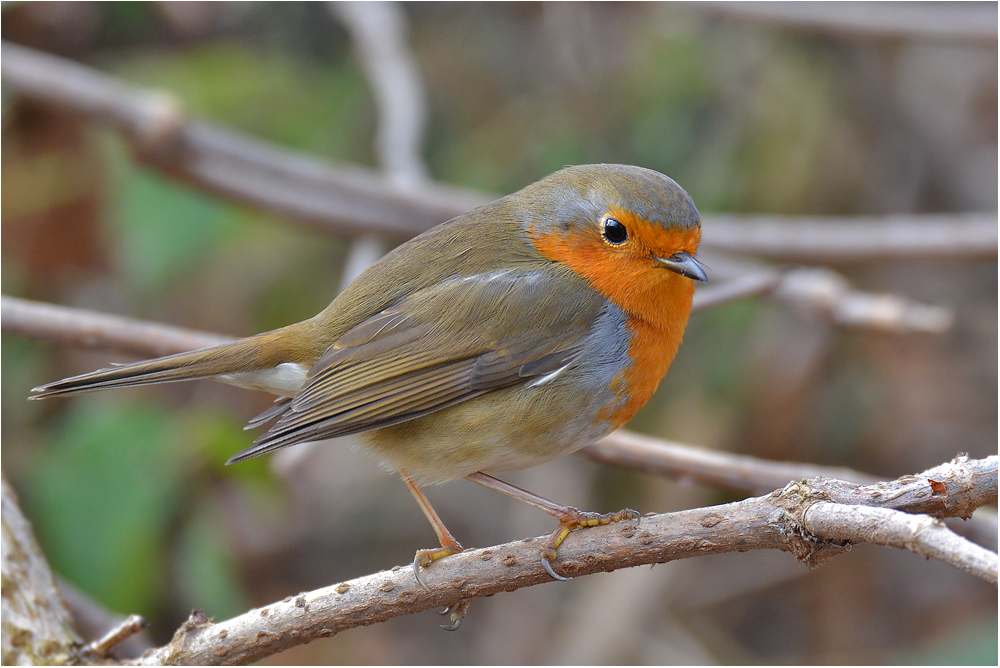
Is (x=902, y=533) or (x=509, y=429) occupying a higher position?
(x=509, y=429)

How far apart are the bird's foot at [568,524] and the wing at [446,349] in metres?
0.47

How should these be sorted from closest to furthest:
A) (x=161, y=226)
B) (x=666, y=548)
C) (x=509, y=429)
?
(x=666, y=548), (x=509, y=429), (x=161, y=226)

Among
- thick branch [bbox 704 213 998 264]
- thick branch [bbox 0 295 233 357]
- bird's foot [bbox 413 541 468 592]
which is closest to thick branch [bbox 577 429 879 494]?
bird's foot [bbox 413 541 468 592]

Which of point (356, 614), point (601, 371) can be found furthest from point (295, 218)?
point (356, 614)

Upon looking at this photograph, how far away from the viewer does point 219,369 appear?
2.71 metres

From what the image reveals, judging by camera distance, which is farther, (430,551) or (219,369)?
(219,369)

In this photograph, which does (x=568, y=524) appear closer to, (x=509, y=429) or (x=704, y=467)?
(x=509, y=429)

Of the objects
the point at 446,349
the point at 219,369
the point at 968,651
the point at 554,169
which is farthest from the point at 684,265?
the point at 554,169

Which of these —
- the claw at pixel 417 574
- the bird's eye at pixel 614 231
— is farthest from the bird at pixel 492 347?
the claw at pixel 417 574

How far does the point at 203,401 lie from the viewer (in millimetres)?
→ 4824

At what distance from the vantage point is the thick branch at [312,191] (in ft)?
13.4

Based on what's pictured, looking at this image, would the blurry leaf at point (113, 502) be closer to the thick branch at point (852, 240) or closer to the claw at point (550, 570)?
the claw at point (550, 570)

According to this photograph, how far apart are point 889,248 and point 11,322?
12.2 feet

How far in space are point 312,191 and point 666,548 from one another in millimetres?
2837
